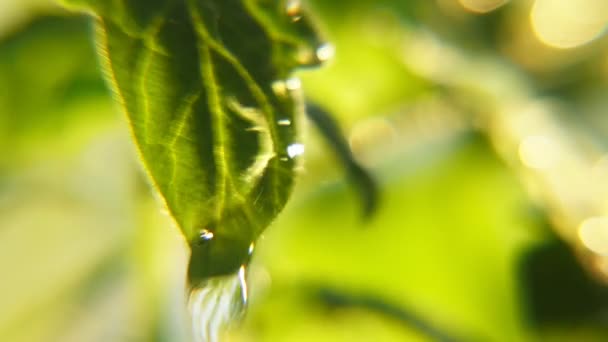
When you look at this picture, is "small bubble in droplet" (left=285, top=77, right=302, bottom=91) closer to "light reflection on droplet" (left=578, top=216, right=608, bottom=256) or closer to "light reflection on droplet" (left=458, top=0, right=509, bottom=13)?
"light reflection on droplet" (left=578, top=216, right=608, bottom=256)

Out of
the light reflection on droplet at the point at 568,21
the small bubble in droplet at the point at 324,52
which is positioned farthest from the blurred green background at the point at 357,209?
the small bubble in droplet at the point at 324,52

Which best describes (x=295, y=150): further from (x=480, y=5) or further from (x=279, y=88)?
(x=480, y=5)

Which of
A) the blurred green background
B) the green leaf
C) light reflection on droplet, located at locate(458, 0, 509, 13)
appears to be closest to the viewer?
the green leaf

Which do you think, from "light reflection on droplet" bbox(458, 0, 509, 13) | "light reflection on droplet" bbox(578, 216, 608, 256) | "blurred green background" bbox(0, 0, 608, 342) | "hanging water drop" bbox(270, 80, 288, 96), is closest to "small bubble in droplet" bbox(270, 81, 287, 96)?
"hanging water drop" bbox(270, 80, 288, 96)

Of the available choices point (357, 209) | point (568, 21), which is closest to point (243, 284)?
point (357, 209)

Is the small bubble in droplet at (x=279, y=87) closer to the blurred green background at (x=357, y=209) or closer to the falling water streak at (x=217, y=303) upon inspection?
the falling water streak at (x=217, y=303)

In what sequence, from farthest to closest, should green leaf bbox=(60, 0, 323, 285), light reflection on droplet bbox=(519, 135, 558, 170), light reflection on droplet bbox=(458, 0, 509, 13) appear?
light reflection on droplet bbox=(458, 0, 509, 13) → light reflection on droplet bbox=(519, 135, 558, 170) → green leaf bbox=(60, 0, 323, 285)
